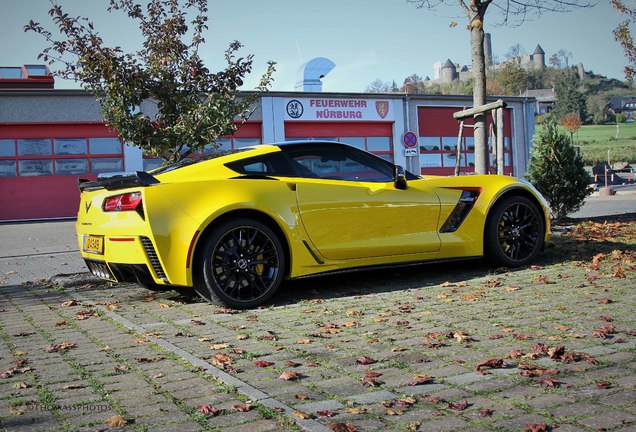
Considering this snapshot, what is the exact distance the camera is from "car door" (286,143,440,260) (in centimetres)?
597


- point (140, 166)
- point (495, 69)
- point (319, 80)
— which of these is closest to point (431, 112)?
point (319, 80)

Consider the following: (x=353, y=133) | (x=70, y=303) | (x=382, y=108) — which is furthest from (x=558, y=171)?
(x=382, y=108)

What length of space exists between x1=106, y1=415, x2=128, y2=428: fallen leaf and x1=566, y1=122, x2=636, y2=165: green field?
67.8 metres

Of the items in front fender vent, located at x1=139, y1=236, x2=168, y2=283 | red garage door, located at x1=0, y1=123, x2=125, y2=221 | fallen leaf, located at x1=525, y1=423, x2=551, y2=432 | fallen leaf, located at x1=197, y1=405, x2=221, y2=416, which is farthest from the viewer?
red garage door, located at x1=0, y1=123, x2=125, y2=221

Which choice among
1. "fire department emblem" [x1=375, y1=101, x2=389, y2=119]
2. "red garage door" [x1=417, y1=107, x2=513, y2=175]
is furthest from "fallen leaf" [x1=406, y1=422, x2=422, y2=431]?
"red garage door" [x1=417, y1=107, x2=513, y2=175]

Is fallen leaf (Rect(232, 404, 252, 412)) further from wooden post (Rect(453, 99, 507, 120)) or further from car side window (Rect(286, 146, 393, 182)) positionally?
wooden post (Rect(453, 99, 507, 120))

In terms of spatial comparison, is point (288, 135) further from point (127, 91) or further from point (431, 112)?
point (127, 91)

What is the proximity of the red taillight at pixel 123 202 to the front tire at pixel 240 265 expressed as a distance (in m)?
0.65

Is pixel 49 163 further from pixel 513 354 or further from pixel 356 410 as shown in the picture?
pixel 356 410

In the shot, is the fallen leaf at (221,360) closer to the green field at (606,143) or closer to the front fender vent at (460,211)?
the front fender vent at (460,211)

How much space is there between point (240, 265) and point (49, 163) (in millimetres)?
23070

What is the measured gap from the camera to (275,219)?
5.76m

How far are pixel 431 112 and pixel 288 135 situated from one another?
760cm

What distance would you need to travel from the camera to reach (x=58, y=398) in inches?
130
